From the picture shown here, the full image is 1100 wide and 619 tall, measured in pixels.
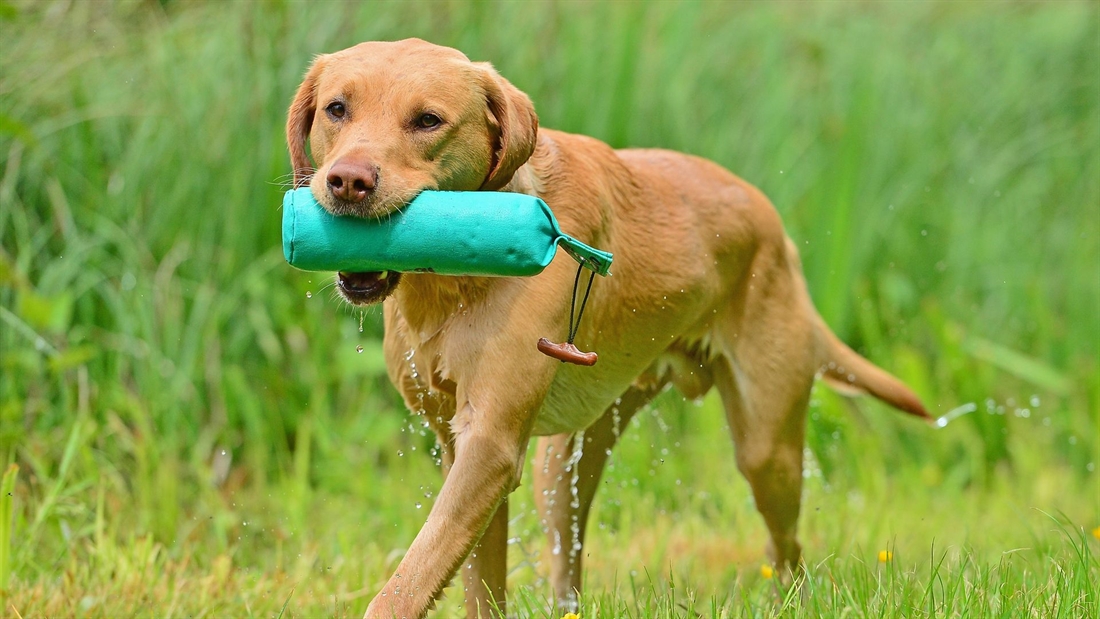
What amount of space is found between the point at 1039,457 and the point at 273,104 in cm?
424

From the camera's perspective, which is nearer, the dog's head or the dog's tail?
the dog's head

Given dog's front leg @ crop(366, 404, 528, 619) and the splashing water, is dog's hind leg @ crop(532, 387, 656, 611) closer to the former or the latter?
the splashing water

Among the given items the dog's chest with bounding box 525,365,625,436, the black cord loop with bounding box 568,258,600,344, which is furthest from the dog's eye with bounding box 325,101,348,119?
the dog's chest with bounding box 525,365,625,436

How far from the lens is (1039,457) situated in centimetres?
648

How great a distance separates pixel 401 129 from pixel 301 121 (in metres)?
0.48

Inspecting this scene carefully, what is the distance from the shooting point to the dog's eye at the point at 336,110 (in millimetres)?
3230

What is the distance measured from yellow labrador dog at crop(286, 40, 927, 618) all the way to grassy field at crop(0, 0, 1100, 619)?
490mm

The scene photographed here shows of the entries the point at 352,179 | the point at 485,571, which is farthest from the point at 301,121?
the point at 485,571

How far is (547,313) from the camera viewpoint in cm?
338

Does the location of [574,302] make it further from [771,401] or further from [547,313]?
[771,401]

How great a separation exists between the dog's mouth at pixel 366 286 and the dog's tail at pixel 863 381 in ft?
6.94

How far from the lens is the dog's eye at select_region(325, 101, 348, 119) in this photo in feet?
10.6

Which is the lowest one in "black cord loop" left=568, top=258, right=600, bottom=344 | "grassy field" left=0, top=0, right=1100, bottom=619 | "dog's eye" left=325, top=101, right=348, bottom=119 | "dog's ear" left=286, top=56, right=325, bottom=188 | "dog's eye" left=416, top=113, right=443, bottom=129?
"grassy field" left=0, top=0, right=1100, bottom=619

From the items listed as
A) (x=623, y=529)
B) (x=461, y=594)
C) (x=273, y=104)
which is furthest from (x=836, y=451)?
(x=273, y=104)
